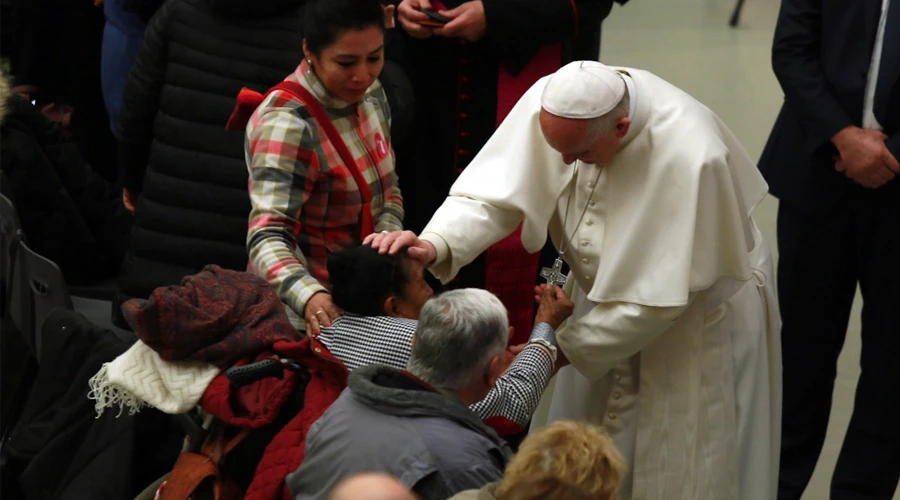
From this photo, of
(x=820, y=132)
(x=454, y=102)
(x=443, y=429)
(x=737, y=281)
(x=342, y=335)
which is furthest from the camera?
(x=454, y=102)

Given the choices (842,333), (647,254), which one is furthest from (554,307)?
(842,333)

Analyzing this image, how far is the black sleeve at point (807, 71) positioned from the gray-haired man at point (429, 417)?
5.03 ft

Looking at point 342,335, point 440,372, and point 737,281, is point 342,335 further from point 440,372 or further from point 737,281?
point 737,281

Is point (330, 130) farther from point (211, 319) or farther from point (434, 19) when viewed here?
point (434, 19)

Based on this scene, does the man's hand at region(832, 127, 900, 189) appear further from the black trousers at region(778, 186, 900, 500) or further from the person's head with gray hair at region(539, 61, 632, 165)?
the person's head with gray hair at region(539, 61, 632, 165)

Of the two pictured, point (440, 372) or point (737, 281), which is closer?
point (440, 372)

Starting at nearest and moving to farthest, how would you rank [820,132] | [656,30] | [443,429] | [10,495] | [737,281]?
[443,429] < [737,281] < [10,495] < [820,132] < [656,30]

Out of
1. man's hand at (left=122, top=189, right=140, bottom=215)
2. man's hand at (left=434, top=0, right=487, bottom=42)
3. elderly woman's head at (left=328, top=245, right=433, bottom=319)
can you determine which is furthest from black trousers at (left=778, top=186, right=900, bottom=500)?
man's hand at (left=122, top=189, right=140, bottom=215)

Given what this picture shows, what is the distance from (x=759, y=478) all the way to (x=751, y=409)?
17cm

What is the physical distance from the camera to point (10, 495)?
342 cm

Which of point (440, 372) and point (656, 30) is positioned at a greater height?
point (440, 372)

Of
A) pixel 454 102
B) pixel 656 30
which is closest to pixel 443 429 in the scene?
pixel 454 102

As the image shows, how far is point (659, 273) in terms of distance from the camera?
275 centimetres

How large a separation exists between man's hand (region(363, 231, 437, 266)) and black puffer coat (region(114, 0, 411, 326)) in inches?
33.7
